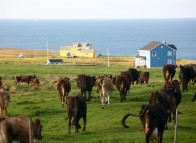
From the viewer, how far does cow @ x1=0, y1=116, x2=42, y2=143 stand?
15.6 meters

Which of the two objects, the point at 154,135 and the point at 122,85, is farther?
the point at 122,85

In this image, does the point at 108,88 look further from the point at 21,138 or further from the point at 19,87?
the point at 21,138

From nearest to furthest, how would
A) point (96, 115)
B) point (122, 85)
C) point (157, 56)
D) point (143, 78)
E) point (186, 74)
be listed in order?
point (96, 115), point (122, 85), point (186, 74), point (143, 78), point (157, 56)

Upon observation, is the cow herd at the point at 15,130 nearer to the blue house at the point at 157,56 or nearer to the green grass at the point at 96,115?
the green grass at the point at 96,115

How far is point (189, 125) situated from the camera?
23.6 meters

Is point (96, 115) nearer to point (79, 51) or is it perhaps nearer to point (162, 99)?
point (162, 99)

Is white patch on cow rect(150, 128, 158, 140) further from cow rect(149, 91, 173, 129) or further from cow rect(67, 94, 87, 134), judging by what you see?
cow rect(67, 94, 87, 134)

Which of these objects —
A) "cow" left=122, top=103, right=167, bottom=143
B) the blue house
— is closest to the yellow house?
the blue house

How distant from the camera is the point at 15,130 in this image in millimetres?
16188

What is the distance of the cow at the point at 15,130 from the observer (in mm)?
15633

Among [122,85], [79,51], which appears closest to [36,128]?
[122,85]

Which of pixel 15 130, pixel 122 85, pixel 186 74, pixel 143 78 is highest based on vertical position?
pixel 186 74

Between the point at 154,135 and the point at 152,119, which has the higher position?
the point at 152,119

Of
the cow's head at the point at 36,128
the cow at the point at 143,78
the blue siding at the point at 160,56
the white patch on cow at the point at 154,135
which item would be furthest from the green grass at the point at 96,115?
the blue siding at the point at 160,56
